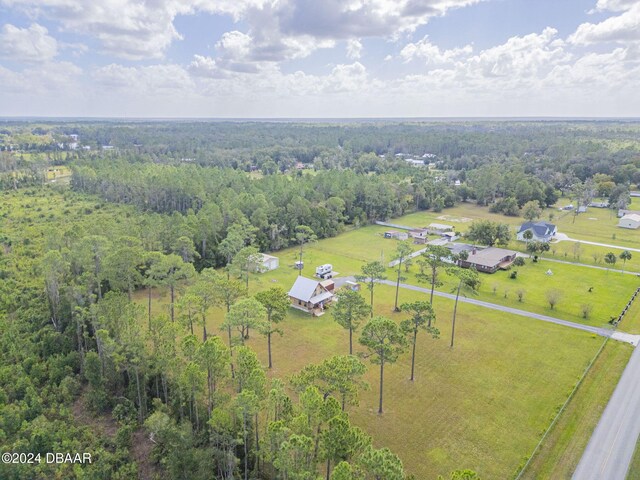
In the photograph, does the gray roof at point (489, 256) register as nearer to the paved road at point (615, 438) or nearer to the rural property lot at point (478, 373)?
the rural property lot at point (478, 373)

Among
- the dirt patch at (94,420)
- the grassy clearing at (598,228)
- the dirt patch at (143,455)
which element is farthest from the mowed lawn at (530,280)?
the dirt patch at (143,455)

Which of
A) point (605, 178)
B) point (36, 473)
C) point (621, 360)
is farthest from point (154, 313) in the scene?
point (605, 178)

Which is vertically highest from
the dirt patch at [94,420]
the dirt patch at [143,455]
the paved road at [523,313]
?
the dirt patch at [143,455]

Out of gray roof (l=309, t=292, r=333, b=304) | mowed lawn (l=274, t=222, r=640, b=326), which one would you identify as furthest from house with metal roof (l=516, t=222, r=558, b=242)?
gray roof (l=309, t=292, r=333, b=304)

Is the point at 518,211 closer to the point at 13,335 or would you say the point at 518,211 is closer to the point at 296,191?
the point at 296,191

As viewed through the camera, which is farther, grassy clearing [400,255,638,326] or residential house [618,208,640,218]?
residential house [618,208,640,218]

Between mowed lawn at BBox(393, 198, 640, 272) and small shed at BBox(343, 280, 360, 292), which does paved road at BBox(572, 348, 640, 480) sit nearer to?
small shed at BBox(343, 280, 360, 292)
